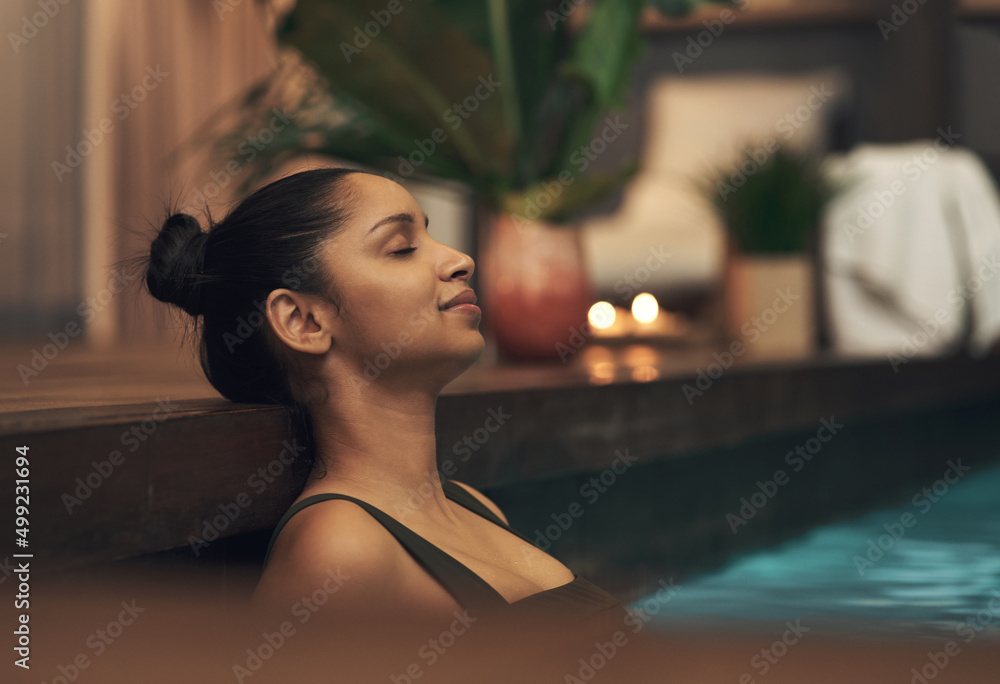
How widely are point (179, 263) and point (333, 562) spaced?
307 mm

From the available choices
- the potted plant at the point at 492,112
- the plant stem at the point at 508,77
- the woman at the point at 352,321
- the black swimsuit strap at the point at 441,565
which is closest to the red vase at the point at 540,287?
the potted plant at the point at 492,112

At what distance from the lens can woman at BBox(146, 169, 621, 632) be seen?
785 millimetres

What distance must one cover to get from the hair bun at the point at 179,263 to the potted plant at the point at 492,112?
1.04 meters

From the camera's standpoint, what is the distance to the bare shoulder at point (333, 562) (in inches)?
26.0

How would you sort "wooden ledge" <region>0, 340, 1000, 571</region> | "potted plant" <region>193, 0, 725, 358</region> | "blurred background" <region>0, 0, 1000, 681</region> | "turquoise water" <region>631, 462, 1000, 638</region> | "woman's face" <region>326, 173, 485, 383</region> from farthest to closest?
"potted plant" <region>193, 0, 725, 358</region> < "turquoise water" <region>631, 462, 1000, 638</region> < "blurred background" <region>0, 0, 1000, 681</region> < "woman's face" <region>326, 173, 485, 383</region> < "wooden ledge" <region>0, 340, 1000, 571</region>

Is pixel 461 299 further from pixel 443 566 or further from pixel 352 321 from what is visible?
pixel 443 566

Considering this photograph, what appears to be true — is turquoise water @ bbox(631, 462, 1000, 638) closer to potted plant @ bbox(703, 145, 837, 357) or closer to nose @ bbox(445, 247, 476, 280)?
nose @ bbox(445, 247, 476, 280)

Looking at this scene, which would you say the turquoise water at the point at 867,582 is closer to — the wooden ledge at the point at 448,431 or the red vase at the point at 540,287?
the wooden ledge at the point at 448,431

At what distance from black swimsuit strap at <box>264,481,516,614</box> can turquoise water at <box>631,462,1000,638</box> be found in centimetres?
43

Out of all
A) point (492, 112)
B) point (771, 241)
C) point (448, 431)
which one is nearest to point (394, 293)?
point (448, 431)

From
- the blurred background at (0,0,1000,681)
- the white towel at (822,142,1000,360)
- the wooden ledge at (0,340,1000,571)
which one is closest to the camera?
the wooden ledge at (0,340,1000,571)

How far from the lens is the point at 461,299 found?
807mm

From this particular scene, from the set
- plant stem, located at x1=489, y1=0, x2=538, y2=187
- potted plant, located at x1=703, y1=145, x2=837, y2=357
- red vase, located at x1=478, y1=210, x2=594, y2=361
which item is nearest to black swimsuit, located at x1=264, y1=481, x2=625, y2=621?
red vase, located at x1=478, y1=210, x2=594, y2=361

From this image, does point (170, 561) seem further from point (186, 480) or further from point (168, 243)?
point (168, 243)
